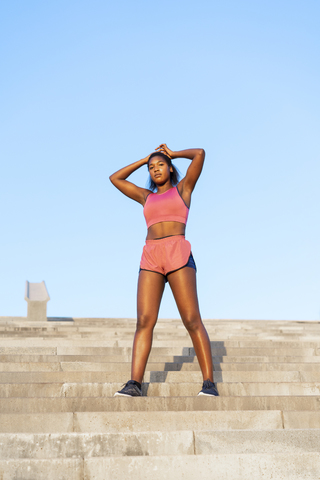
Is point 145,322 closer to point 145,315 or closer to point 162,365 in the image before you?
point 145,315

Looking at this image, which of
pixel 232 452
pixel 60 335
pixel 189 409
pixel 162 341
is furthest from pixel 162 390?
pixel 60 335

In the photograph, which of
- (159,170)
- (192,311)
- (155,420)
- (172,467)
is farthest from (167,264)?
(172,467)

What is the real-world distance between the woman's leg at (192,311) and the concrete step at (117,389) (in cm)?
31

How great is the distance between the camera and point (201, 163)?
4.48 meters

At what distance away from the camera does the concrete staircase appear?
280 cm

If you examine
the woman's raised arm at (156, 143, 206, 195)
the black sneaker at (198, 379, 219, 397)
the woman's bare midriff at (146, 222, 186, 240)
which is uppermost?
the woman's raised arm at (156, 143, 206, 195)

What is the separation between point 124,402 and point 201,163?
81.0 inches

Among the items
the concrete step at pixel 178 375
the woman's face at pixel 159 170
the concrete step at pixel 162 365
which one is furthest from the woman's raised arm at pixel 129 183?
the concrete step at pixel 162 365

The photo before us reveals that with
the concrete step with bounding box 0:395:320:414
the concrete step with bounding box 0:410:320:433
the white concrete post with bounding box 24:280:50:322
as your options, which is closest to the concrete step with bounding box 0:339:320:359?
the concrete step with bounding box 0:395:320:414

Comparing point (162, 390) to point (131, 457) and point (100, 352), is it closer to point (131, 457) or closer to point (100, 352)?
point (131, 457)

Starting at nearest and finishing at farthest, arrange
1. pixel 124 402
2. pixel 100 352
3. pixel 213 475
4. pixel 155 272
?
pixel 213 475 → pixel 124 402 → pixel 155 272 → pixel 100 352

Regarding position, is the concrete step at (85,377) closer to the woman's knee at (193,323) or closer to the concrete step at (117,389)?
the concrete step at (117,389)

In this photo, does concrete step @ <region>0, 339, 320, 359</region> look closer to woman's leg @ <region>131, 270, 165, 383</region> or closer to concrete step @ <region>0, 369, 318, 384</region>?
concrete step @ <region>0, 369, 318, 384</region>

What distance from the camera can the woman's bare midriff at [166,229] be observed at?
Result: 4.30 meters
